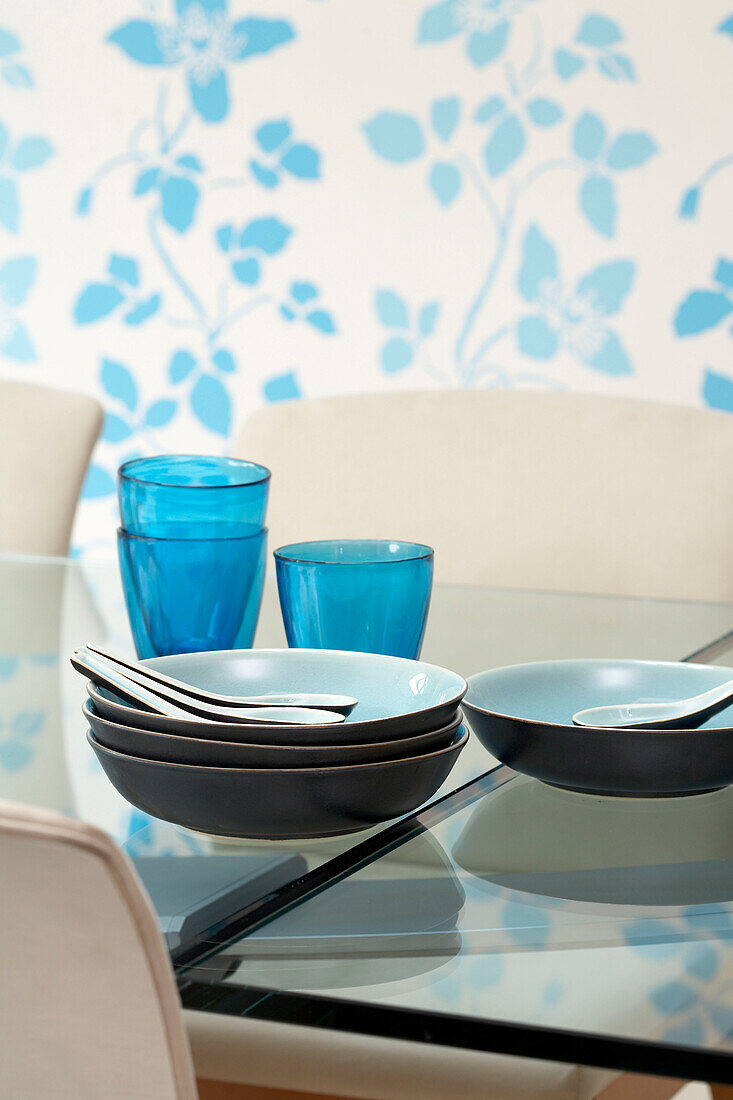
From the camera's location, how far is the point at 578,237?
242cm

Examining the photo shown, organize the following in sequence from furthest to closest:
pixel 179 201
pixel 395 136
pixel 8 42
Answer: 1. pixel 8 42
2. pixel 179 201
3. pixel 395 136

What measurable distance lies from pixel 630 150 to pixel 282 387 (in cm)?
87

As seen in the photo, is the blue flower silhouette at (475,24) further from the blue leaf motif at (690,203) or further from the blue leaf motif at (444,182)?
the blue leaf motif at (690,203)

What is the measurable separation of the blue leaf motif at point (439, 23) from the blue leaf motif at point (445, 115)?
0.39 ft

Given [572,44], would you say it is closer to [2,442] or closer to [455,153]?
[455,153]

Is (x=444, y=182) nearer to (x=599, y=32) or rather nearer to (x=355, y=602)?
(x=599, y=32)

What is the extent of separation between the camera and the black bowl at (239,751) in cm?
53

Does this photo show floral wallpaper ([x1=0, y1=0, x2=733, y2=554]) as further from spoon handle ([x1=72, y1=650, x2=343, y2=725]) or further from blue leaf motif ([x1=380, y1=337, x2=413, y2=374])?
spoon handle ([x1=72, y1=650, x2=343, y2=725])

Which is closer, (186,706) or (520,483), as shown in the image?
(186,706)

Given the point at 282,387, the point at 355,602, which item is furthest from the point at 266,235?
the point at 355,602

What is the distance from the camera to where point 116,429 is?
2879 millimetres

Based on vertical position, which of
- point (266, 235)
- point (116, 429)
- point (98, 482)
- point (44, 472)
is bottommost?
point (98, 482)

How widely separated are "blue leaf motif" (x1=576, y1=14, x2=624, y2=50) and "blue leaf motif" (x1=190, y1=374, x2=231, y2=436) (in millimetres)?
1047

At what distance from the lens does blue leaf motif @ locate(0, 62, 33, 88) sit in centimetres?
285
